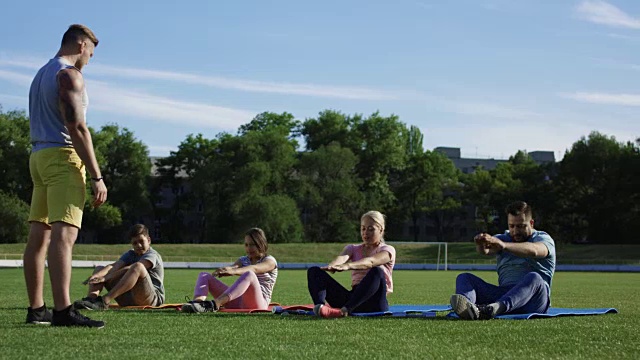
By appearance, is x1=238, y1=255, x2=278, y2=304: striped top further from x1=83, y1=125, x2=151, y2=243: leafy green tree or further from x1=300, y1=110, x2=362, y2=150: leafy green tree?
x1=300, y1=110, x2=362, y2=150: leafy green tree

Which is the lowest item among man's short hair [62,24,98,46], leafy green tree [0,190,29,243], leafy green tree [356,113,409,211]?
leafy green tree [0,190,29,243]

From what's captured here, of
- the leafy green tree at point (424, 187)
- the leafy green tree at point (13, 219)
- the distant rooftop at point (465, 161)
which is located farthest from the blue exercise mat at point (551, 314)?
the distant rooftop at point (465, 161)

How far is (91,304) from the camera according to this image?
10922 millimetres

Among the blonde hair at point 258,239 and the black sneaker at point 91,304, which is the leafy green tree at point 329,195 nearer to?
the blonde hair at point 258,239

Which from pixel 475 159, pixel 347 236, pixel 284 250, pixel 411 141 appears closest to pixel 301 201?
pixel 347 236

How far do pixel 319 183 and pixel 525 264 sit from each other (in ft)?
262

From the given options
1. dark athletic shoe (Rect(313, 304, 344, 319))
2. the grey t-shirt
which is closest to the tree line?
the grey t-shirt

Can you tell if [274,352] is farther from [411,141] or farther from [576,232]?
[411,141]

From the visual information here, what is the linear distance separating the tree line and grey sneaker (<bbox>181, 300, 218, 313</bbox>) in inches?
2518

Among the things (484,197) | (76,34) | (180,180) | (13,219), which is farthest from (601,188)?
(76,34)

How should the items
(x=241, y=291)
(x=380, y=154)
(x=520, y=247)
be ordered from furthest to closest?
(x=380, y=154) < (x=241, y=291) < (x=520, y=247)

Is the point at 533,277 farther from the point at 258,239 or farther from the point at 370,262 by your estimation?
the point at 258,239

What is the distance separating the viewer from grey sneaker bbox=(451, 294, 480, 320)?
366 inches

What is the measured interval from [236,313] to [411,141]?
10581 cm
